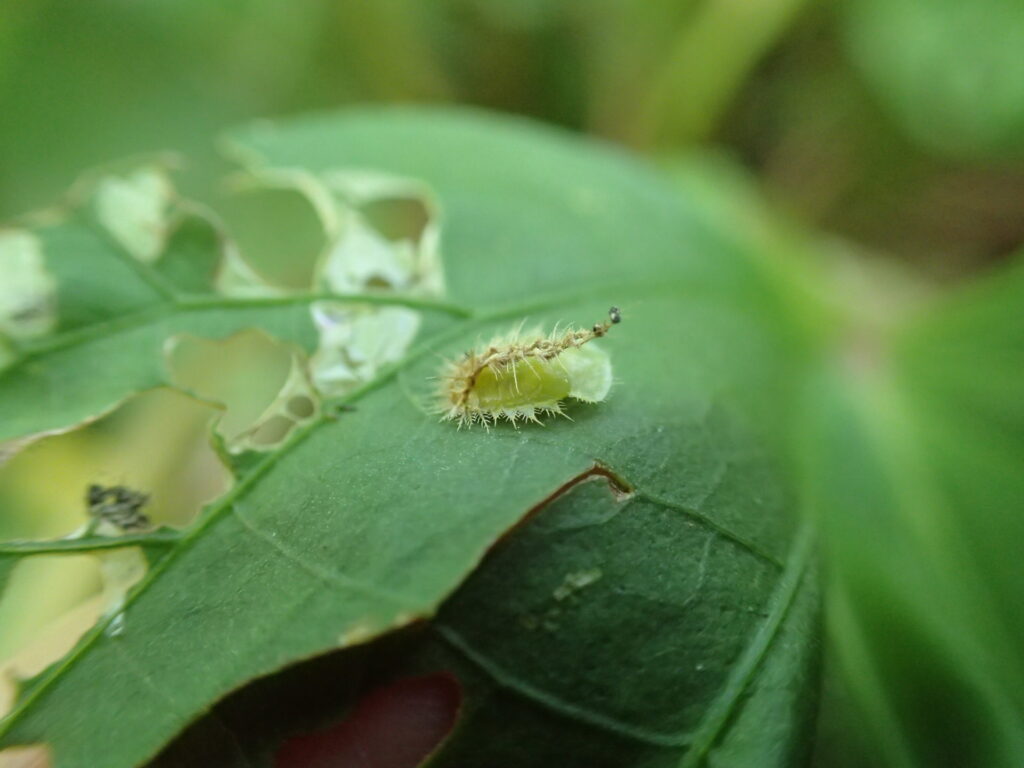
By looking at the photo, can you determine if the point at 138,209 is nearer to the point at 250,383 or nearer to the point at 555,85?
the point at 250,383

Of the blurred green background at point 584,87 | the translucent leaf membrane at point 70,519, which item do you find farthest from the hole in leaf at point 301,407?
the blurred green background at point 584,87

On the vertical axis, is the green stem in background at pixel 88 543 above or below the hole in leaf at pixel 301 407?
below

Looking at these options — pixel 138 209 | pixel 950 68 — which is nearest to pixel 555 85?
pixel 950 68

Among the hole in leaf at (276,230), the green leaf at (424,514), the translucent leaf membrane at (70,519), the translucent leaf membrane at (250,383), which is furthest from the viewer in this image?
the hole in leaf at (276,230)

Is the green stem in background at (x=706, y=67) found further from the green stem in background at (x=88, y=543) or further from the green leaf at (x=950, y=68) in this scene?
the green stem in background at (x=88, y=543)

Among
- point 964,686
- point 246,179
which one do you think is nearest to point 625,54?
point 246,179

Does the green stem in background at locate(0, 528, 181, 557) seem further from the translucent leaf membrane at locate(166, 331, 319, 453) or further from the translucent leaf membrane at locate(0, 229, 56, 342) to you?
the translucent leaf membrane at locate(0, 229, 56, 342)

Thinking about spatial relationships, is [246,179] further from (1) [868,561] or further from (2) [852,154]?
(2) [852,154]

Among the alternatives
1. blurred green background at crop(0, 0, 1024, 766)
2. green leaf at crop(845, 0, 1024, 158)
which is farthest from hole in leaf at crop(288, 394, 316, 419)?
green leaf at crop(845, 0, 1024, 158)
